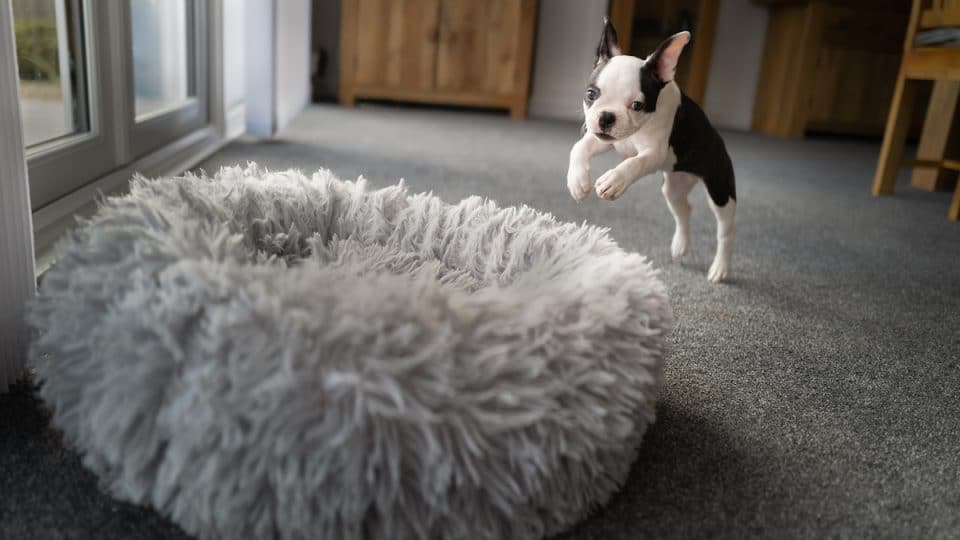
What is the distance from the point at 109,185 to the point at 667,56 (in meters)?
0.94

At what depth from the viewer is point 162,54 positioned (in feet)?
5.78

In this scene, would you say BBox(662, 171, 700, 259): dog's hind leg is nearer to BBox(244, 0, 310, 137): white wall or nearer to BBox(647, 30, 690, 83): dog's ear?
BBox(647, 30, 690, 83): dog's ear

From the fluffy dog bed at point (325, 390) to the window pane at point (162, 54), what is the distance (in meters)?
1.07

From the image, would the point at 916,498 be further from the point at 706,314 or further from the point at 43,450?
the point at 43,450

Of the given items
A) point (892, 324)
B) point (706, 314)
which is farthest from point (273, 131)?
point (892, 324)

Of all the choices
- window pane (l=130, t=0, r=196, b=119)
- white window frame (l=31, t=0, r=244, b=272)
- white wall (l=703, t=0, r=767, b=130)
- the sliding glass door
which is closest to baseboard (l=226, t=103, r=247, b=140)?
white window frame (l=31, t=0, r=244, b=272)

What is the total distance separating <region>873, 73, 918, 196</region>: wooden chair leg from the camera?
2.07 meters

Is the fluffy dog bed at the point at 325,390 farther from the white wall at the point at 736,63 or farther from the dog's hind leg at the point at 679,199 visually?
the white wall at the point at 736,63

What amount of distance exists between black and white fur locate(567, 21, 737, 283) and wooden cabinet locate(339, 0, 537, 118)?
2.80m

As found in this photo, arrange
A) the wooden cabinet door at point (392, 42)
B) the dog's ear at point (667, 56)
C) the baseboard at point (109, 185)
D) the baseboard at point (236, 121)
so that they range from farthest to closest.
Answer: the wooden cabinet door at point (392, 42) < the baseboard at point (236, 121) < the baseboard at point (109, 185) < the dog's ear at point (667, 56)

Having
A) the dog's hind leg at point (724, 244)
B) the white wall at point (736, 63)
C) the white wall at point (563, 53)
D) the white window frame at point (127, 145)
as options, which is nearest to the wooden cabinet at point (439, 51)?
the white wall at point (563, 53)

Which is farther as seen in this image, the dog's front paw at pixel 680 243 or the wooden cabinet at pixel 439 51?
the wooden cabinet at pixel 439 51

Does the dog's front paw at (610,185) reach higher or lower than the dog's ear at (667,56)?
lower

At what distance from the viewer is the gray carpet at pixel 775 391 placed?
21.5 inches
